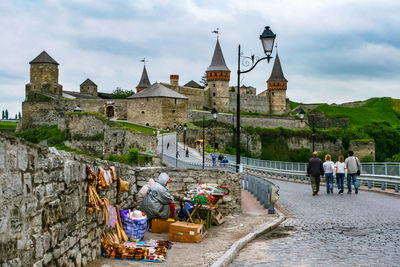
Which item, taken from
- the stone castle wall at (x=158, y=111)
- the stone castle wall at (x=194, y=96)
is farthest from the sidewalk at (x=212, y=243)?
the stone castle wall at (x=194, y=96)

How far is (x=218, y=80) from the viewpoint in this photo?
96250 mm

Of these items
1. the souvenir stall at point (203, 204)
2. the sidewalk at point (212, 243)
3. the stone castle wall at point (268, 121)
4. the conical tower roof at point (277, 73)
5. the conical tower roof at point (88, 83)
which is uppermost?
the conical tower roof at point (277, 73)

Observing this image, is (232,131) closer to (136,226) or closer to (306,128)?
(306,128)

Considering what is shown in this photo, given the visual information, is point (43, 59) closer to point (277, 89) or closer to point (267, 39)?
point (277, 89)

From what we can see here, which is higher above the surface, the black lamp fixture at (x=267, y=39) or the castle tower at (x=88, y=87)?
Answer: the castle tower at (x=88, y=87)

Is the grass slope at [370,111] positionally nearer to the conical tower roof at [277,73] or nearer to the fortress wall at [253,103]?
the conical tower roof at [277,73]

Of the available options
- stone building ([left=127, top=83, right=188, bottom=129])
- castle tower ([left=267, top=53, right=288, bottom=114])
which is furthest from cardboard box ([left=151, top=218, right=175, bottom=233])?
castle tower ([left=267, top=53, right=288, bottom=114])

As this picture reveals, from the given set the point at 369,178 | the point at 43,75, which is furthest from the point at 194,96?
the point at 369,178

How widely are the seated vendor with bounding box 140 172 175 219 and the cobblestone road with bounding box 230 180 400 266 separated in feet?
6.34

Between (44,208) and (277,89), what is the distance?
103 metres

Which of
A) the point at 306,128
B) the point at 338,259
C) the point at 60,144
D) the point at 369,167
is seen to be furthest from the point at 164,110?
the point at 338,259

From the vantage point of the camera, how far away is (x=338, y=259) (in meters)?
8.17

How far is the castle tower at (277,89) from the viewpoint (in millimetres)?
105812

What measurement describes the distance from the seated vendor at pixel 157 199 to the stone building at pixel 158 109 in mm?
68434
